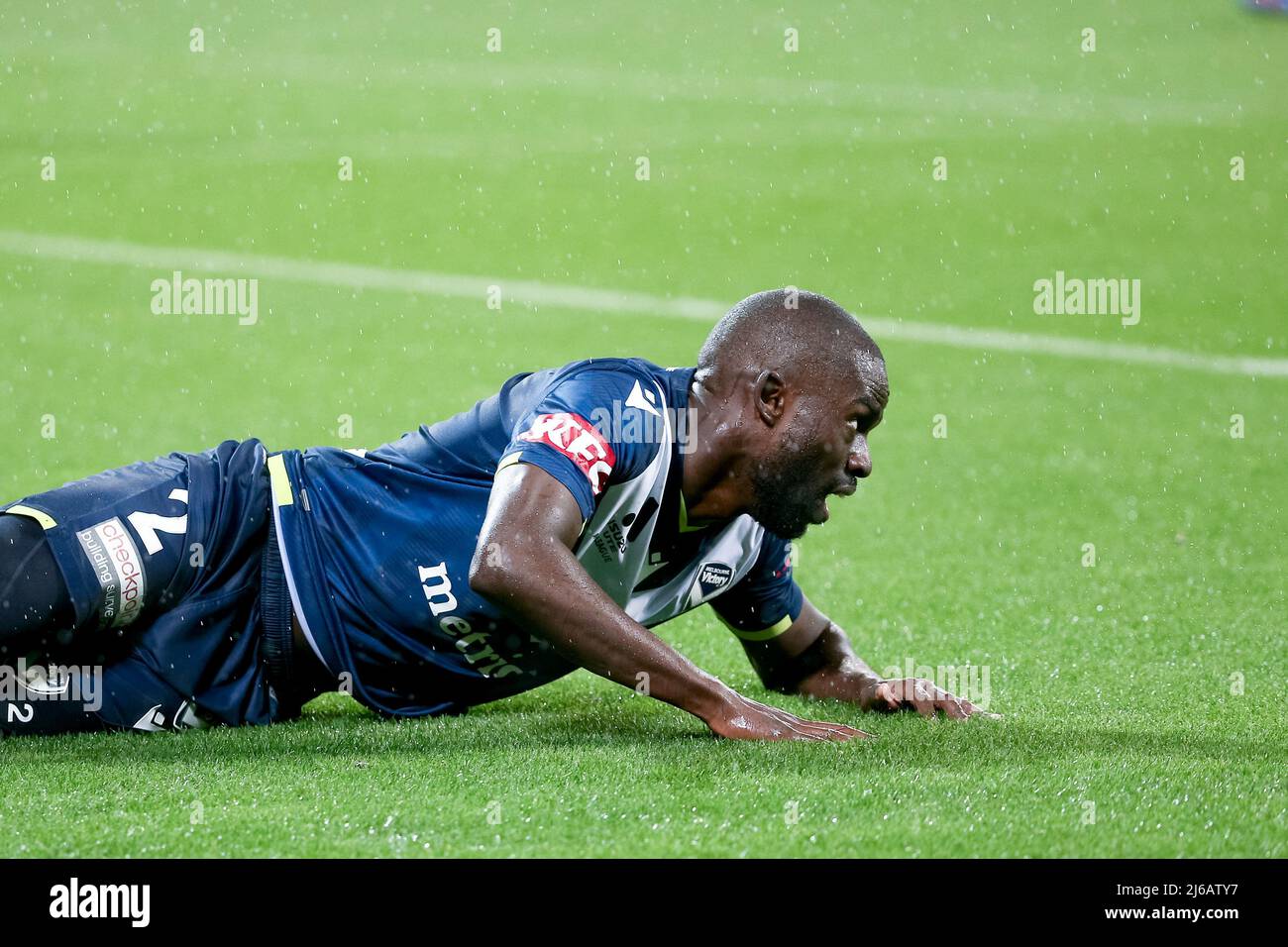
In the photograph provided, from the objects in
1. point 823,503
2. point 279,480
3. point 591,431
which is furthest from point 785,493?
point 279,480

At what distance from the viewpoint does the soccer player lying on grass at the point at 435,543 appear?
3.74 metres

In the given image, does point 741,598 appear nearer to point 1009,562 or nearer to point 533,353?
point 1009,562

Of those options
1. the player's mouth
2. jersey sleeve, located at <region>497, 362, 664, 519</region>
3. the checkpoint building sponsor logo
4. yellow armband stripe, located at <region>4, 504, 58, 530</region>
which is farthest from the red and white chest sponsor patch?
yellow armband stripe, located at <region>4, 504, 58, 530</region>

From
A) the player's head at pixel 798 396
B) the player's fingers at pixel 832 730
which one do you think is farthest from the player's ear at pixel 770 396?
the player's fingers at pixel 832 730

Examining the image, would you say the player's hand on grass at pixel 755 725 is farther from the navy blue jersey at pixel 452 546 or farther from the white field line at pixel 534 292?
the white field line at pixel 534 292

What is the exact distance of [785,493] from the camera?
3.82 metres

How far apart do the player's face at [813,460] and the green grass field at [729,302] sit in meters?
0.54

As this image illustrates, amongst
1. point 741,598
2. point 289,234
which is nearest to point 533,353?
point 289,234

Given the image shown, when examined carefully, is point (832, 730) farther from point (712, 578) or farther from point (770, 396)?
point (770, 396)

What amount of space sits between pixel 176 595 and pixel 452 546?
27.1 inches

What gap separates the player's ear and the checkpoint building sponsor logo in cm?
147

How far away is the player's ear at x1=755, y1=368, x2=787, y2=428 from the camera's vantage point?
3.76 metres

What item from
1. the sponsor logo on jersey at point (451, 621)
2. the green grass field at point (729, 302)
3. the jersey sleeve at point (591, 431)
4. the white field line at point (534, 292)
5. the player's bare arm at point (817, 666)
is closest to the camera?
the green grass field at point (729, 302)

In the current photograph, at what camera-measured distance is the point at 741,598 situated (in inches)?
177
